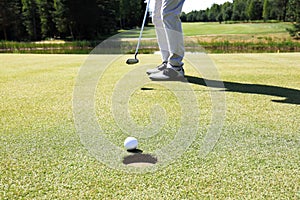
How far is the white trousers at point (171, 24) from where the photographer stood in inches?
142

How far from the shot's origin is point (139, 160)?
1630 millimetres

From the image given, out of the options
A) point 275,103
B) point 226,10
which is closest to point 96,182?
point 275,103

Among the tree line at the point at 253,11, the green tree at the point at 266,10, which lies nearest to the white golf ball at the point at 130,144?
the tree line at the point at 253,11

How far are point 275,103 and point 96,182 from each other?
1954mm

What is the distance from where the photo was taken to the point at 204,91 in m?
3.27

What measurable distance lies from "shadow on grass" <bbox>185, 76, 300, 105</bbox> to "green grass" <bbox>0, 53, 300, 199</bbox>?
1 cm

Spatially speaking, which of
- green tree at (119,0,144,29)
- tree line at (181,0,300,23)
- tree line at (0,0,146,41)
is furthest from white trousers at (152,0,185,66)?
tree line at (181,0,300,23)

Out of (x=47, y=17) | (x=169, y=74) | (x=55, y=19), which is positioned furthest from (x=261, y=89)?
(x=47, y=17)

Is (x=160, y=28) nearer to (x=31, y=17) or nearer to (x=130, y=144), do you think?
(x=130, y=144)

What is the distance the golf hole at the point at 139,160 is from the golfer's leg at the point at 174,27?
2.30 m

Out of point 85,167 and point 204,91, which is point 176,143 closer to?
point 85,167

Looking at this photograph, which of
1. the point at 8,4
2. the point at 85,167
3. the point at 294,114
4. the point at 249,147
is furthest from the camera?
the point at 8,4

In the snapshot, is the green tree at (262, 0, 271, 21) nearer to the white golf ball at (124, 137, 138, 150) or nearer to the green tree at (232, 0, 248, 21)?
the green tree at (232, 0, 248, 21)

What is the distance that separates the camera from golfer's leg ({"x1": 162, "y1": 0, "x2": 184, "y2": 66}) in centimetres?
359
